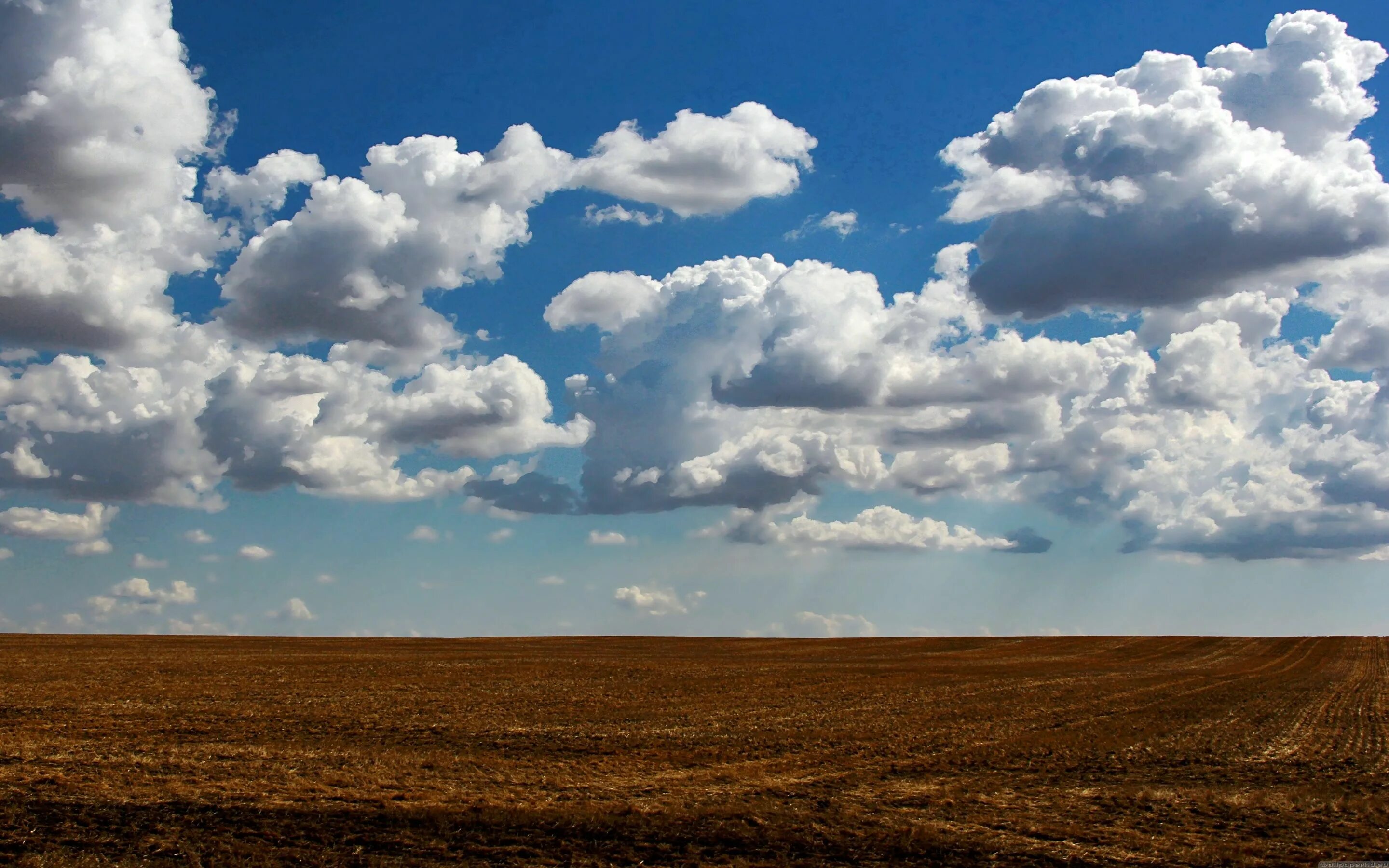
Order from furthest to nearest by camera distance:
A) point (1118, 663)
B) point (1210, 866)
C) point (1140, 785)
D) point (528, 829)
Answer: point (1118, 663)
point (1140, 785)
point (528, 829)
point (1210, 866)

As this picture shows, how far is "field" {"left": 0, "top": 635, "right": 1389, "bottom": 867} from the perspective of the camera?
18.0 m

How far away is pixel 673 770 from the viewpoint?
2594cm

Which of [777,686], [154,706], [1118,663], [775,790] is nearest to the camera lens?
[775,790]

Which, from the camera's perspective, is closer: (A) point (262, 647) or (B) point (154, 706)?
(B) point (154, 706)

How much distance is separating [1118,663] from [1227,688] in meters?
22.2

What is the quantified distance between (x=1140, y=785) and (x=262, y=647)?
259 feet

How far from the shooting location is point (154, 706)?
37.3 meters

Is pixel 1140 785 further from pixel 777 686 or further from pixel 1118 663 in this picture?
pixel 1118 663

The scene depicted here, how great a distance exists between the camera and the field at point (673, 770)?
59.1 ft

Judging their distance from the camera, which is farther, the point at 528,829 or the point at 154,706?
the point at 154,706

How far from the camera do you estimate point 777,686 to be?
51.5 metres

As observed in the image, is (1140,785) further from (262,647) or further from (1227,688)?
(262,647)

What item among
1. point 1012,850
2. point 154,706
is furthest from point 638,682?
point 1012,850

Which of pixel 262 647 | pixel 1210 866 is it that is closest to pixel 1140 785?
pixel 1210 866
